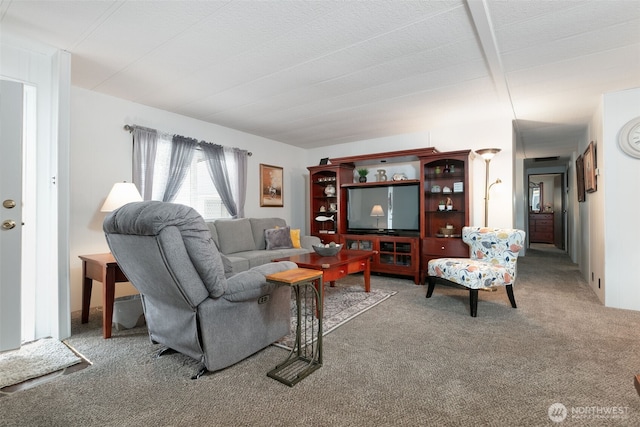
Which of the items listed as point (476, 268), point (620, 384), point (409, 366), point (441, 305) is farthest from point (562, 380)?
point (441, 305)

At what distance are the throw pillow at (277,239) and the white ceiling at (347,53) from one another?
1650 mm

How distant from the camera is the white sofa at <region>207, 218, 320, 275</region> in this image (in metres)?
3.98

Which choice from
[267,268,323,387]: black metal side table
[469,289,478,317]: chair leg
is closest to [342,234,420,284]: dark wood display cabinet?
[469,289,478,317]: chair leg

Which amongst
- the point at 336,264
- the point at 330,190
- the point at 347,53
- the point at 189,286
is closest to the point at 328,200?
the point at 330,190

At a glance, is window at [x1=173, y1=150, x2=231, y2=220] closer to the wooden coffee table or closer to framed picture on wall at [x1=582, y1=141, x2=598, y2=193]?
the wooden coffee table

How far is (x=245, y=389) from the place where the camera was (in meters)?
1.73

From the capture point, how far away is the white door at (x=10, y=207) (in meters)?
2.08

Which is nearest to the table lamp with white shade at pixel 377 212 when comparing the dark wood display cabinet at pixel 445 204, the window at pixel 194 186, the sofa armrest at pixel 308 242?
the dark wood display cabinet at pixel 445 204

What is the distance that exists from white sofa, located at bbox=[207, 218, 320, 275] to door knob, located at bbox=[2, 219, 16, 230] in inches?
77.2

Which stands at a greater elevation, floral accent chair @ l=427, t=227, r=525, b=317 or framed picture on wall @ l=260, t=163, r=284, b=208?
framed picture on wall @ l=260, t=163, r=284, b=208

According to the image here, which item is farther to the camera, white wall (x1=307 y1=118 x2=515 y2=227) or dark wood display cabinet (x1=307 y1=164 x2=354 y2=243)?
dark wood display cabinet (x1=307 y1=164 x2=354 y2=243)

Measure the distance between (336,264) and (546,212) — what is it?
9.06 metres

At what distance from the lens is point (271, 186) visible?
18.0 ft

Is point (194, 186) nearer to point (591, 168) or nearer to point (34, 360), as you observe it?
point (34, 360)
